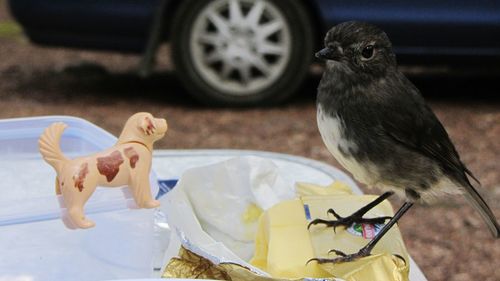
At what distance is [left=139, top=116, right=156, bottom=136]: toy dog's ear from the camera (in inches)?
72.8

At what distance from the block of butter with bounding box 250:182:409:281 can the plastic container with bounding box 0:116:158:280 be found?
0.82 feet

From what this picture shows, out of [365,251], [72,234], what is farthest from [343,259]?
[72,234]

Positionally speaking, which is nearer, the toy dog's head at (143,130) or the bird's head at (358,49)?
the toy dog's head at (143,130)

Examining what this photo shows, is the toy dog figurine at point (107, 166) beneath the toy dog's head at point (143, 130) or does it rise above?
beneath

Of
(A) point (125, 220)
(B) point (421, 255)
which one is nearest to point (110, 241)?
(A) point (125, 220)

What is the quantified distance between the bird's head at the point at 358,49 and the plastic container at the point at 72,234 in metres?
0.47

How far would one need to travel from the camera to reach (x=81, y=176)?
1794 millimetres

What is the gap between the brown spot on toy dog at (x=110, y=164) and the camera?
181 cm

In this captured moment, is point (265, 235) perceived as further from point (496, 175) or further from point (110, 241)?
point (496, 175)

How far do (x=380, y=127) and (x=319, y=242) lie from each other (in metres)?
0.38

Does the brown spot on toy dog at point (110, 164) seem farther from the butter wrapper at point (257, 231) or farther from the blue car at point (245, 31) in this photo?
the blue car at point (245, 31)

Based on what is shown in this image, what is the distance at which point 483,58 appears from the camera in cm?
715

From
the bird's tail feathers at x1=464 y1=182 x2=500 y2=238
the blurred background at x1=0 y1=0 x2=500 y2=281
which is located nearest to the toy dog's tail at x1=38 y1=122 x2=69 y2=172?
the bird's tail feathers at x1=464 y1=182 x2=500 y2=238

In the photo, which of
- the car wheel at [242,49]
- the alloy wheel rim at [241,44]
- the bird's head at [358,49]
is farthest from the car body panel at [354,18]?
the bird's head at [358,49]
